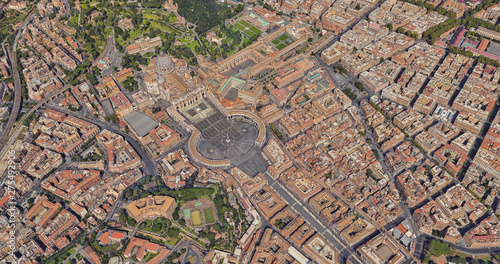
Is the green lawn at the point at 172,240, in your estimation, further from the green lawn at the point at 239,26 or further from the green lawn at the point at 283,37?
the green lawn at the point at 239,26

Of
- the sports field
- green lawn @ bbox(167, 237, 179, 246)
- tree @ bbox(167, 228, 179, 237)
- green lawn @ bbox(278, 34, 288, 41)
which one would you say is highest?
green lawn @ bbox(278, 34, 288, 41)

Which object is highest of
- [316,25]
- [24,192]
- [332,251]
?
[316,25]

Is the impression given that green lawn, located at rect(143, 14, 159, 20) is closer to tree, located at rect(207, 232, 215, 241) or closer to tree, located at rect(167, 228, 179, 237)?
→ tree, located at rect(167, 228, 179, 237)

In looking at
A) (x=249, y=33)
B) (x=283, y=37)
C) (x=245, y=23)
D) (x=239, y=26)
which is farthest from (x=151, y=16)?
(x=283, y=37)

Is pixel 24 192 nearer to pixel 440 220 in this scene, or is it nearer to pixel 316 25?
pixel 440 220

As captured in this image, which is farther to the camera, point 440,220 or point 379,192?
point 379,192

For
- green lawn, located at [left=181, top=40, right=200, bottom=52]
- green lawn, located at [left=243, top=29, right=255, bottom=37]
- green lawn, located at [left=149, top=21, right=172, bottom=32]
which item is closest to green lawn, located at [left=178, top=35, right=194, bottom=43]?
green lawn, located at [left=181, top=40, right=200, bottom=52]

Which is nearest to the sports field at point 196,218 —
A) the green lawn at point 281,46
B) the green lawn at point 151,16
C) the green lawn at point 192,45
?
the green lawn at point 192,45

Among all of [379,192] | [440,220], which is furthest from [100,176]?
[440,220]

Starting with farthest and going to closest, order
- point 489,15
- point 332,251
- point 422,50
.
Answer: point 489,15
point 422,50
point 332,251
